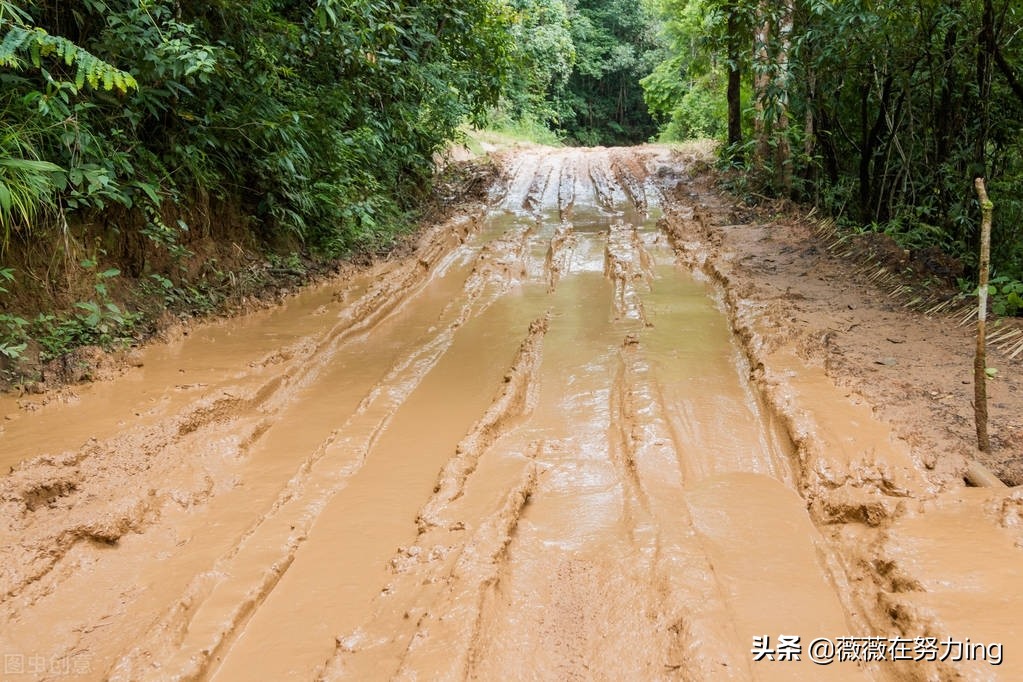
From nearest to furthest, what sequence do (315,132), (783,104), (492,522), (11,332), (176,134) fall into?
(492,522) < (11,332) < (176,134) < (315,132) < (783,104)

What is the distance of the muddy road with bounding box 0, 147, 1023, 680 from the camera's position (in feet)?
7.23

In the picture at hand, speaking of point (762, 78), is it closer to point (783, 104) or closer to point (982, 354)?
point (783, 104)

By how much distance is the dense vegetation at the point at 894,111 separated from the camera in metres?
5.76

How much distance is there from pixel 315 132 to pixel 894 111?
20.1 feet

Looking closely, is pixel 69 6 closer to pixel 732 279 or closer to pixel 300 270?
pixel 300 270

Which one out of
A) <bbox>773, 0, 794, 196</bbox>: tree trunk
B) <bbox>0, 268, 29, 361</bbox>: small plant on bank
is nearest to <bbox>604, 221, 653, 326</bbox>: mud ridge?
<bbox>773, 0, 794, 196</bbox>: tree trunk

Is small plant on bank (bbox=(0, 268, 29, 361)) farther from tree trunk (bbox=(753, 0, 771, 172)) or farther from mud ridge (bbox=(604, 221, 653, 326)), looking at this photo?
tree trunk (bbox=(753, 0, 771, 172))

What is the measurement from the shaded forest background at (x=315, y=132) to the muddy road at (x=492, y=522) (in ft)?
3.21

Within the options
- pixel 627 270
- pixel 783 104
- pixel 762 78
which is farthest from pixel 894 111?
pixel 627 270

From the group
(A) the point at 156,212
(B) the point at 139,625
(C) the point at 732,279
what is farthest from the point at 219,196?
(C) the point at 732,279

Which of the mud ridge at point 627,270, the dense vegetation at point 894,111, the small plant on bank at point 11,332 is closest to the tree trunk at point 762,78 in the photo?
the dense vegetation at point 894,111

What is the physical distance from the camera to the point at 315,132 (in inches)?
260

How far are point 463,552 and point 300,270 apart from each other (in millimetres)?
4638

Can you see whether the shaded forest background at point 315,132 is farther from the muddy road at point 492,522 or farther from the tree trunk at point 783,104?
the muddy road at point 492,522
